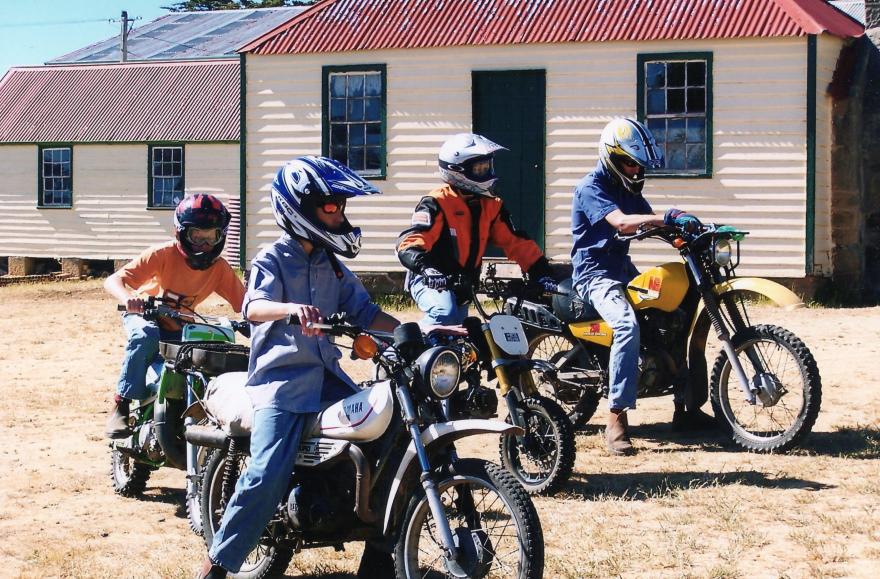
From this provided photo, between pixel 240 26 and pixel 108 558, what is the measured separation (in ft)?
95.4

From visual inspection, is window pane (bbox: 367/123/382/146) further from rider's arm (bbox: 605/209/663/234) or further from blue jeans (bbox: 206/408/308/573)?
blue jeans (bbox: 206/408/308/573)

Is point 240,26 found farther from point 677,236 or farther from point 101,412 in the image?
point 677,236

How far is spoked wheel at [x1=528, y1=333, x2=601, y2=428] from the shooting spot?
837cm

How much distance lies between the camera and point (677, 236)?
8.00m

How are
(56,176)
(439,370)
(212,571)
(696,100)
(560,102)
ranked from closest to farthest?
1. (439,370)
2. (212,571)
3. (696,100)
4. (560,102)
5. (56,176)

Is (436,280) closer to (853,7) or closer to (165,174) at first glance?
(165,174)

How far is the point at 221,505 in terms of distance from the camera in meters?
5.56

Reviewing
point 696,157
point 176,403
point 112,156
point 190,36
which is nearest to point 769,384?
point 176,403

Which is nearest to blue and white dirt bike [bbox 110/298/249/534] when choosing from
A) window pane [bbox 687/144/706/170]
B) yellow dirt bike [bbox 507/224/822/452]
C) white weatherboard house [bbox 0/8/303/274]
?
yellow dirt bike [bbox 507/224/822/452]

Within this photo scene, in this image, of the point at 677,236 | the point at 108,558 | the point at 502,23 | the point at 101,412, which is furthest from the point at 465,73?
the point at 108,558

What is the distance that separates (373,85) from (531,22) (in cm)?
242

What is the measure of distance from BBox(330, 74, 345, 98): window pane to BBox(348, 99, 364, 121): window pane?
0.18 m

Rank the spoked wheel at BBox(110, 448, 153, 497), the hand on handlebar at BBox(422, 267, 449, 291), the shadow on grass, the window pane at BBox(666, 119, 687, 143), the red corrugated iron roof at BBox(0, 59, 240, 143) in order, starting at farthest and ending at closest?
1. the red corrugated iron roof at BBox(0, 59, 240, 143)
2. the window pane at BBox(666, 119, 687, 143)
3. the spoked wheel at BBox(110, 448, 153, 497)
4. the shadow on grass
5. the hand on handlebar at BBox(422, 267, 449, 291)

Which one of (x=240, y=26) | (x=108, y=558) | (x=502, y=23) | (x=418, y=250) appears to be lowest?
(x=108, y=558)
